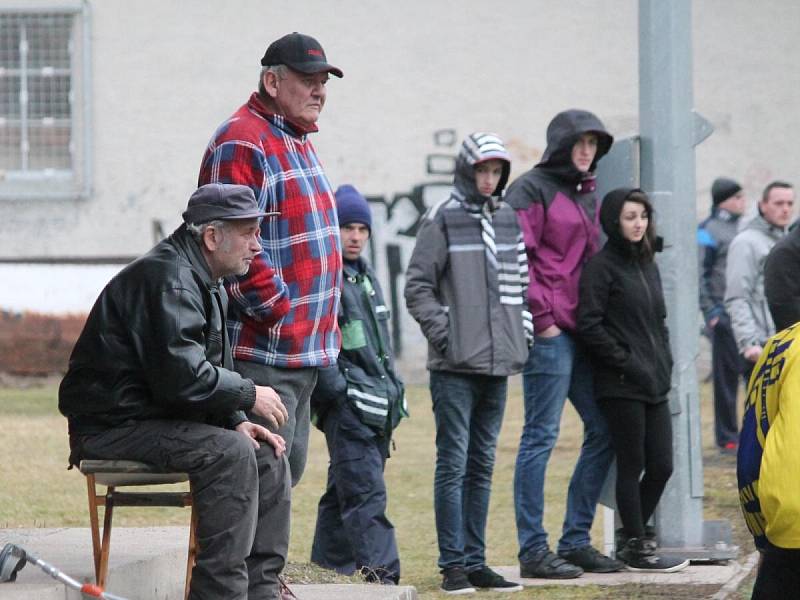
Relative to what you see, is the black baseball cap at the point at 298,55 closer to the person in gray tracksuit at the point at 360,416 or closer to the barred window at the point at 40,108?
the person in gray tracksuit at the point at 360,416

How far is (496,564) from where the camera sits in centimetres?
809

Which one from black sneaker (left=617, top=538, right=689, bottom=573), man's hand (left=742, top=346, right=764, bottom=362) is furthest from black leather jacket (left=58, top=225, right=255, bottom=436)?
man's hand (left=742, top=346, right=764, bottom=362)

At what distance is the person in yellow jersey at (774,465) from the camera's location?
432 centimetres

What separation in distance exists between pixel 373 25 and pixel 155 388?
14458 mm

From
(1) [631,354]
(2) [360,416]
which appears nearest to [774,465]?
(2) [360,416]

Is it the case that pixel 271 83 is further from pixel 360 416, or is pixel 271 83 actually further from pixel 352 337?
pixel 360 416

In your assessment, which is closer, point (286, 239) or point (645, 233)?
point (286, 239)

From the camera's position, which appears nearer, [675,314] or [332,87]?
[675,314]

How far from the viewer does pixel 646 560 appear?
755 cm

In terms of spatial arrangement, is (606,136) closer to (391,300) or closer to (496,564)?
(496,564)

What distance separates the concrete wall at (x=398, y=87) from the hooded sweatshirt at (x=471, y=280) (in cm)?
1145

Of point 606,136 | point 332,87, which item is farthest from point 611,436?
point 332,87

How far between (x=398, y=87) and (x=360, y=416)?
1236 cm

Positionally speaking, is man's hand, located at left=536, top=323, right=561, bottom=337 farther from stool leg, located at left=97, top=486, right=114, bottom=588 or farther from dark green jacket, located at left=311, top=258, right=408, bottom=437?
stool leg, located at left=97, top=486, right=114, bottom=588
